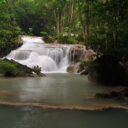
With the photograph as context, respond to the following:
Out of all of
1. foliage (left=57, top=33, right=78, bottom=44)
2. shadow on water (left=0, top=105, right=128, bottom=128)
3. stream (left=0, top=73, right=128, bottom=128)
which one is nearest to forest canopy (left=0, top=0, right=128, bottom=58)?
foliage (left=57, top=33, right=78, bottom=44)

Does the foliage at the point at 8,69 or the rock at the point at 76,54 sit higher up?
the rock at the point at 76,54

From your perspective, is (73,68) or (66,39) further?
(66,39)

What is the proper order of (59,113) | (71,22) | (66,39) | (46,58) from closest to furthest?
(59,113), (46,58), (66,39), (71,22)

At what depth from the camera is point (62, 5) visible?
41.4m

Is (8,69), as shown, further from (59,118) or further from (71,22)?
(71,22)

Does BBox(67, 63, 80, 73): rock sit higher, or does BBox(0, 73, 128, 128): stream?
BBox(67, 63, 80, 73): rock

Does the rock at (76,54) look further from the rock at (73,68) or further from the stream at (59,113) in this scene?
the stream at (59,113)

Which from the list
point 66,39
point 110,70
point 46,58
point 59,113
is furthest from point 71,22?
point 59,113

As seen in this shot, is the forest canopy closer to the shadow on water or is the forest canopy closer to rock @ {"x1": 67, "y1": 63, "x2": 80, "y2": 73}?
rock @ {"x1": 67, "y1": 63, "x2": 80, "y2": 73}

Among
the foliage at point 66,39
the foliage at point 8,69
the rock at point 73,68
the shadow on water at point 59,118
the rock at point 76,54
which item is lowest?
the shadow on water at point 59,118

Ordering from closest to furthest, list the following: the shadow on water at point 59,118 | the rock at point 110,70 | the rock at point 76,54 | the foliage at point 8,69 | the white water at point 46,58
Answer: the shadow on water at point 59,118 → the rock at point 110,70 → the foliage at point 8,69 → the white water at point 46,58 → the rock at point 76,54

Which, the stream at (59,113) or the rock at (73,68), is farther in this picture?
the rock at (73,68)

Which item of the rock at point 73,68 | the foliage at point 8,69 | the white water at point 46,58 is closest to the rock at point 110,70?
the foliage at point 8,69

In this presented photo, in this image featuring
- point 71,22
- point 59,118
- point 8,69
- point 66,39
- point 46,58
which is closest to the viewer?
point 59,118
